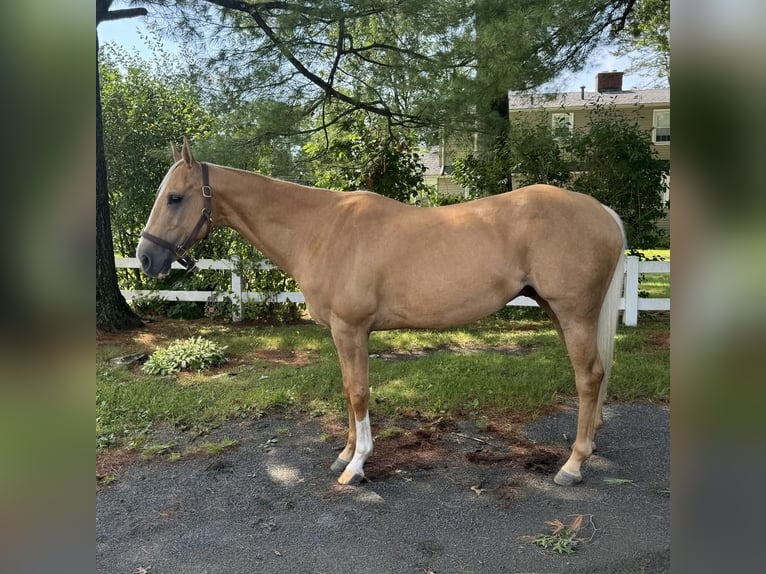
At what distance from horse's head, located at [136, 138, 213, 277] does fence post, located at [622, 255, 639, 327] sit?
6.36m

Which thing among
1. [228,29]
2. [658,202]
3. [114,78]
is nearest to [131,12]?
[228,29]

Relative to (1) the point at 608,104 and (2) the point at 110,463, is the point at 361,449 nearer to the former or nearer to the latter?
(2) the point at 110,463

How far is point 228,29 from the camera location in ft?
19.0

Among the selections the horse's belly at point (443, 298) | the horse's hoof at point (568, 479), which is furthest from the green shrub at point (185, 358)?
the horse's hoof at point (568, 479)

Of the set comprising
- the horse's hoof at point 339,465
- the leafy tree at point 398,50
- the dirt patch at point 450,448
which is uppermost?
the leafy tree at point 398,50

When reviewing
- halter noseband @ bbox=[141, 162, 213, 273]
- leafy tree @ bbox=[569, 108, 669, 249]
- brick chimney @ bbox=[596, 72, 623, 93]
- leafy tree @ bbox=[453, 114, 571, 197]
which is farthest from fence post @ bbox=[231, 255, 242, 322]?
brick chimney @ bbox=[596, 72, 623, 93]

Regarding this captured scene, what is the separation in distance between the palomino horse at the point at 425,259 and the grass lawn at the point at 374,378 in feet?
4.16

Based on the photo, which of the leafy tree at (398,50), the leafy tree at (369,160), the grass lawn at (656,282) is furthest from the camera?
the grass lawn at (656,282)

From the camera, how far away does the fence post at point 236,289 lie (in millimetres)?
7750

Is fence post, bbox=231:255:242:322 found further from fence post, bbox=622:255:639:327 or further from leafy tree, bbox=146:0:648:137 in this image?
fence post, bbox=622:255:639:327

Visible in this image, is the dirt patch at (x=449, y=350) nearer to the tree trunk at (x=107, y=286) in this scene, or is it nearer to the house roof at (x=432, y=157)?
the house roof at (x=432, y=157)
